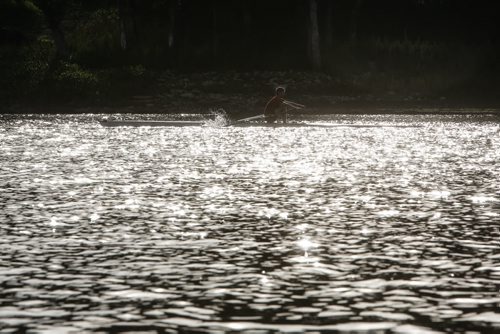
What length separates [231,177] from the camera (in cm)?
2741

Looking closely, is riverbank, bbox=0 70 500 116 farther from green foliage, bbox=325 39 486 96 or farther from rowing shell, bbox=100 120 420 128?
rowing shell, bbox=100 120 420 128

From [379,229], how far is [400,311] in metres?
6.23

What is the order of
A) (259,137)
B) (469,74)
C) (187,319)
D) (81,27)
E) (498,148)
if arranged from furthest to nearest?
(81,27) → (469,74) → (259,137) → (498,148) → (187,319)

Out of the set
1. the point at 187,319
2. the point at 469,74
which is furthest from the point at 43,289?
the point at 469,74

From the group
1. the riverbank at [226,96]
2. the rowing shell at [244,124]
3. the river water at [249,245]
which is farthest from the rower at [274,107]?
the river water at [249,245]

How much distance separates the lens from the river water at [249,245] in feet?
36.1

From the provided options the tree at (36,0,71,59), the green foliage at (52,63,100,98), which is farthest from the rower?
the tree at (36,0,71,59)

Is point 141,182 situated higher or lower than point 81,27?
lower

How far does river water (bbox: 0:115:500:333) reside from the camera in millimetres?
10992

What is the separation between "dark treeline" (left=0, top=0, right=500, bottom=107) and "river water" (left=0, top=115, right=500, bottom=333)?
47141mm

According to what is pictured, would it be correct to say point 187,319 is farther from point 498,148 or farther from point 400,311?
point 498,148

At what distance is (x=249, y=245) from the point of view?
50.9ft

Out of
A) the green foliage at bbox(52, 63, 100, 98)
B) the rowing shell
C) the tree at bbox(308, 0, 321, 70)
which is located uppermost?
the tree at bbox(308, 0, 321, 70)

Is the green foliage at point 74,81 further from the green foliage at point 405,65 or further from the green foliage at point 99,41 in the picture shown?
the green foliage at point 405,65
